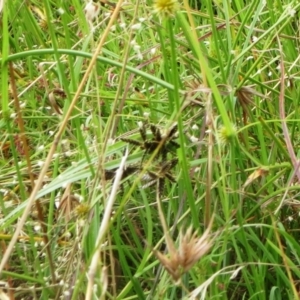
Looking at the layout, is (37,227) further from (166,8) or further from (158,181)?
(166,8)

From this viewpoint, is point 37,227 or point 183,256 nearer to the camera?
point 183,256

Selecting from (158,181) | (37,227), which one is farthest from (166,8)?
(37,227)

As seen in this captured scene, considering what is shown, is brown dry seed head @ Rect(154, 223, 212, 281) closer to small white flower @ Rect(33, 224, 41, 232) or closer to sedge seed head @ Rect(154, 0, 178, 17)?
sedge seed head @ Rect(154, 0, 178, 17)

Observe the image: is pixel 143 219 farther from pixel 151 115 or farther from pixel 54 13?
pixel 54 13

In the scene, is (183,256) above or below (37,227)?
above

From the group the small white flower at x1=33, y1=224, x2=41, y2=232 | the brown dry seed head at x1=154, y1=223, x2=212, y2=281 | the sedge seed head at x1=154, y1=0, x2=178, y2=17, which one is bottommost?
the small white flower at x1=33, y1=224, x2=41, y2=232

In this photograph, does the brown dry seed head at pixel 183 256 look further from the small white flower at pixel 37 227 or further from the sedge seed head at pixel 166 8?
the small white flower at pixel 37 227

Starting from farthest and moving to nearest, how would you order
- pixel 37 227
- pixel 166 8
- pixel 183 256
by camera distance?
pixel 37 227 → pixel 166 8 → pixel 183 256

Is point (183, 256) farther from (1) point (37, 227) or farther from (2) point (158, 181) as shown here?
(1) point (37, 227)

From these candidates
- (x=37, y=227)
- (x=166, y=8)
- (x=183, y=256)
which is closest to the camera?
(x=183, y=256)

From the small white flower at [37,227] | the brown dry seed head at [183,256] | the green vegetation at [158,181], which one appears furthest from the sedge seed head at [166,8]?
the small white flower at [37,227]

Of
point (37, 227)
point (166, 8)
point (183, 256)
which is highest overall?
point (166, 8)

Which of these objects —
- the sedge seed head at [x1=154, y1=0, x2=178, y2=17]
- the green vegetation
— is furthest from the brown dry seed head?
the sedge seed head at [x1=154, y1=0, x2=178, y2=17]
